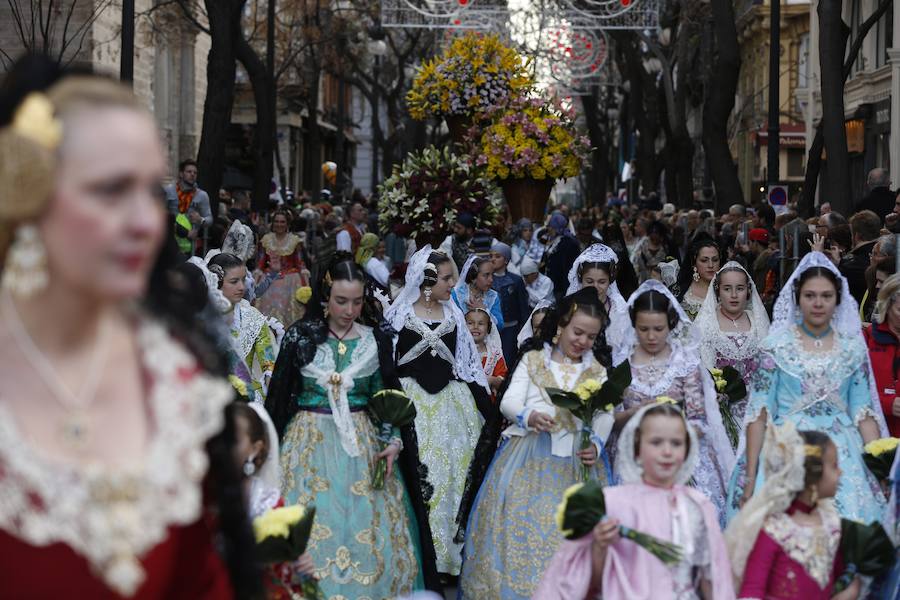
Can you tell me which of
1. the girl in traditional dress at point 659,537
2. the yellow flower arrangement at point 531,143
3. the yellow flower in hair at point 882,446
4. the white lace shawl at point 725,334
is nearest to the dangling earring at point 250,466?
the girl in traditional dress at point 659,537

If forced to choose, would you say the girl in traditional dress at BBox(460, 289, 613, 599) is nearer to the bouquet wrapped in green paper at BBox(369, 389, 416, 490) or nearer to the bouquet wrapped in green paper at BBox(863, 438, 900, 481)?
the bouquet wrapped in green paper at BBox(369, 389, 416, 490)

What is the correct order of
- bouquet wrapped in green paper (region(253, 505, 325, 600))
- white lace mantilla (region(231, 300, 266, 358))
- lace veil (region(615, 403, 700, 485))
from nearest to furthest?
bouquet wrapped in green paper (region(253, 505, 325, 600))
lace veil (region(615, 403, 700, 485))
white lace mantilla (region(231, 300, 266, 358))

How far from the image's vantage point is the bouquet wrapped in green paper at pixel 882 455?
796 cm

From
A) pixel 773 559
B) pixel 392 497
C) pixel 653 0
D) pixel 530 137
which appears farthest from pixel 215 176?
pixel 773 559

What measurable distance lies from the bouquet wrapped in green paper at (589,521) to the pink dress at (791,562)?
0.60 m

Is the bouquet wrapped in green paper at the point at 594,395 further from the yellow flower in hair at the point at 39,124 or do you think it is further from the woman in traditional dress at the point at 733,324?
the yellow flower in hair at the point at 39,124

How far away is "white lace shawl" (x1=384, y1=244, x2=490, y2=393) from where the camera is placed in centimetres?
1112

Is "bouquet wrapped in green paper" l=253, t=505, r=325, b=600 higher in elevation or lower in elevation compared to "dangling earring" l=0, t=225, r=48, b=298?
lower

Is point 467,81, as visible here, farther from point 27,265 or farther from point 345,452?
point 27,265

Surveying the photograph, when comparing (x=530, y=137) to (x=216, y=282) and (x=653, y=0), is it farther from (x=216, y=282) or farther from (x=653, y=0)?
(x=216, y=282)

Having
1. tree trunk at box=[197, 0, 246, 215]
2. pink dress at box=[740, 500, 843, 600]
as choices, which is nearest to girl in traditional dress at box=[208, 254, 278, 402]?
pink dress at box=[740, 500, 843, 600]

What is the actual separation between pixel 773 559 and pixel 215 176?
15893 millimetres

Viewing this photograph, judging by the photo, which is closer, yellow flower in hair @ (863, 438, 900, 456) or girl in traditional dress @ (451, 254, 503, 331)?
yellow flower in hair @ (863, 438, 900, 456)

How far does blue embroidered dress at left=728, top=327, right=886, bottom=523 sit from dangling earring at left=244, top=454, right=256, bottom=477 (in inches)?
128
